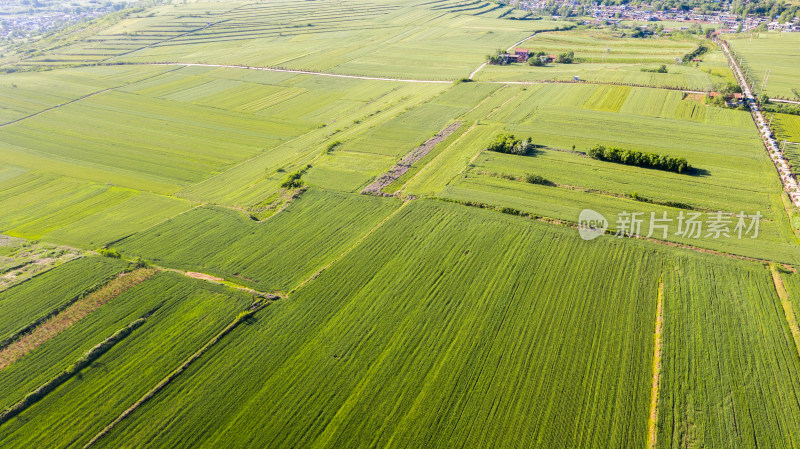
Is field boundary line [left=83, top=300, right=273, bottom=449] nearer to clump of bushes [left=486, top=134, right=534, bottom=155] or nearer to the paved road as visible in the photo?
clump of bushes [left=486, top=134, right=534, bottom=155]

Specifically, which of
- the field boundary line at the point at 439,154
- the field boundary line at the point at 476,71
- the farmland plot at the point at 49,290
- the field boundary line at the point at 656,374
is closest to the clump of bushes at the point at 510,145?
the field boundary line at the point at 439,154

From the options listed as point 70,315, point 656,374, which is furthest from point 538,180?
point 70,315

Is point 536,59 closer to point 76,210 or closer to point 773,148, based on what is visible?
point 773,148

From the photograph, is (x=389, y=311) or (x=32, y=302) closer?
(x=389, y=311)

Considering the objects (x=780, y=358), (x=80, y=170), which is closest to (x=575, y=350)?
(x=780, y=358)

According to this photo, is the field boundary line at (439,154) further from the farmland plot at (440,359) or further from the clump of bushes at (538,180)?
the farmland plot at (440,359)

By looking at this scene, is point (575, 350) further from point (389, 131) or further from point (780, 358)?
point (389, 131)
